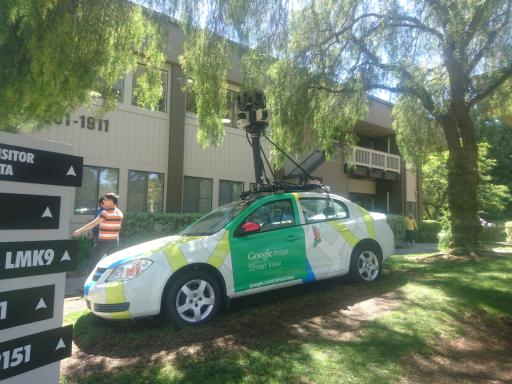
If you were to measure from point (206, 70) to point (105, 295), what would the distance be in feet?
15.3

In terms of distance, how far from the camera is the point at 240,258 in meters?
5.73

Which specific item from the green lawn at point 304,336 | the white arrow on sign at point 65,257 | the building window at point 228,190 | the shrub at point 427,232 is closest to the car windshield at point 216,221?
the green lawn at point 304,336

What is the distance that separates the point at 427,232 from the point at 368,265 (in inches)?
763

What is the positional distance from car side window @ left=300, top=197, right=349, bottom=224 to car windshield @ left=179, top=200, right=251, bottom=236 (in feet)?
2.91

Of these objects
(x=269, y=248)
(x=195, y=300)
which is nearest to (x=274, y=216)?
(x=269, y=248)

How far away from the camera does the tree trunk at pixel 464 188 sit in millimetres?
10250

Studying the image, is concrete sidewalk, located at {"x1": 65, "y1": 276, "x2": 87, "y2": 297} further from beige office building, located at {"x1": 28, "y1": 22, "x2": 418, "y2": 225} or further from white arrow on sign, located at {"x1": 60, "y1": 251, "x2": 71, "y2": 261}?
white arrow on sign, located at {"x1": 60, "y1": 251, "x2": 71, "y2": 261}

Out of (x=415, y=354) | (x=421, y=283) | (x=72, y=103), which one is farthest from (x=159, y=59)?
(x=415, y=354)

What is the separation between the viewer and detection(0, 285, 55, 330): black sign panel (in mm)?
2568

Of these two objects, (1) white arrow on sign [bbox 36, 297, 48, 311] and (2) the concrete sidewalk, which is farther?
(2) the concrete sidewalk

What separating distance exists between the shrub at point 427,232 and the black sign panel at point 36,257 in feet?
76.4

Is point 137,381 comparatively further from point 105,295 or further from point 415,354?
point 415,354

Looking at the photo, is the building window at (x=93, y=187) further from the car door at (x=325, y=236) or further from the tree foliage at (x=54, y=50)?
the car door at (x=325, y=236)

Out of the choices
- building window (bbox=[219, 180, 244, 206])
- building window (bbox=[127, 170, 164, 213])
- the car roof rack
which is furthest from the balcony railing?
the car roof rack
